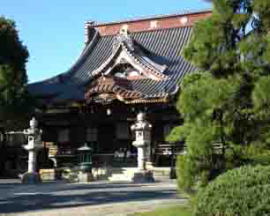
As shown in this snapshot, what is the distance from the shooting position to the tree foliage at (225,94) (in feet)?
41.4

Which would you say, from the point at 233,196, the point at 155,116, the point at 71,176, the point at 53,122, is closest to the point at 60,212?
the point at 233,196

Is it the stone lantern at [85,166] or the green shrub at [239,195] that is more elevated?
the stone lantern at [85,166]

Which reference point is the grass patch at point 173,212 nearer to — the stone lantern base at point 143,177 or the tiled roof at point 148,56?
the stone lantern base at point 143,177

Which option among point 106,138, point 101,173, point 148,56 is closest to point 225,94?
point 101,173

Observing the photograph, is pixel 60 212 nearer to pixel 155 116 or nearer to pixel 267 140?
pixel 267 140

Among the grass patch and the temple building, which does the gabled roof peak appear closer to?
the temple building

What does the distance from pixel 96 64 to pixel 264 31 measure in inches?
1160

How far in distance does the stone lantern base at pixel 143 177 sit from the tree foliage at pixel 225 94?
15.2 metres

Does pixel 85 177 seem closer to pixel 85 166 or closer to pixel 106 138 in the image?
pixel 85 166

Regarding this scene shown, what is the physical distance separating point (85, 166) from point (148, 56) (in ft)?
38.3

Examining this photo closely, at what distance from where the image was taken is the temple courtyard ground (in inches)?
635

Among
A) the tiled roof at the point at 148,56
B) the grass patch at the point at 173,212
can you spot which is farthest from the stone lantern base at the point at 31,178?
the grass patch at the point at 173,212

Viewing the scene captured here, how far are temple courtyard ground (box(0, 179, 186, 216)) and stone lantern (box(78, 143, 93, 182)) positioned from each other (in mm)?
5205

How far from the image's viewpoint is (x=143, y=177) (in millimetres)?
28406
